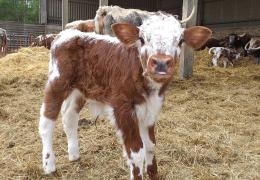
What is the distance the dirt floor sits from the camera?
4.21 m

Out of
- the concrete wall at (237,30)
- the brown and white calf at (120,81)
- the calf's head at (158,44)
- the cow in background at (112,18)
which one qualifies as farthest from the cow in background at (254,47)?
the calf's head at (158,44)

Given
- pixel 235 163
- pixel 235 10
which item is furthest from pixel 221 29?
pixel 235 163

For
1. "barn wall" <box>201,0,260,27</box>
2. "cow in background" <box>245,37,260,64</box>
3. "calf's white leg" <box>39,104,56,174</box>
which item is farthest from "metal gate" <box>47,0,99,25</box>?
"calf's white leg" <box>39,104,56,174</box>

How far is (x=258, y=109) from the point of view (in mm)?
7094

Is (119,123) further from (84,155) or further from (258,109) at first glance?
(258,109)

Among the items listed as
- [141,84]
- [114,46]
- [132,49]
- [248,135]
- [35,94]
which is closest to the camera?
[141,84]

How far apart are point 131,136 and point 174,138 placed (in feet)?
5.93

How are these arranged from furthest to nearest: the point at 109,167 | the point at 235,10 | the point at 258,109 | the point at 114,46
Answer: the point at 235,10, the point at 258,109, the point at 109,167, the point at 114,46

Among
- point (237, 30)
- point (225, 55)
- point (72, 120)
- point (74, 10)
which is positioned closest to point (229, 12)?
point (237, 30)

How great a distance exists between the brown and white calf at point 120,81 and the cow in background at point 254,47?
1048cm

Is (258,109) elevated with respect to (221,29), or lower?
lower

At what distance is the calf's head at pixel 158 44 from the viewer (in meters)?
2.93

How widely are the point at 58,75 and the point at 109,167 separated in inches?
44.2

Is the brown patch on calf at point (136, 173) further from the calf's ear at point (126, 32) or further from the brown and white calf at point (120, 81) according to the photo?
the calf's ear at point (126, 32)
